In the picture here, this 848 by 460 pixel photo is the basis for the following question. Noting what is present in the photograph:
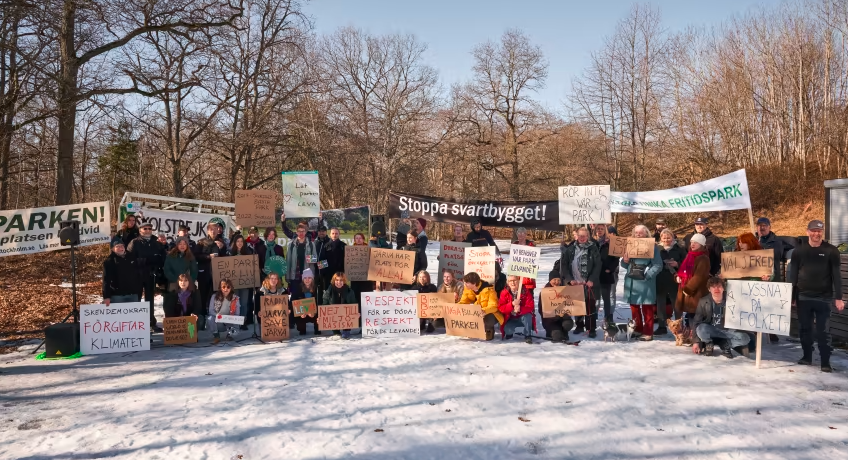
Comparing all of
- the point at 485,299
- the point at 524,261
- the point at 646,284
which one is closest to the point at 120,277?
the point at 485,299

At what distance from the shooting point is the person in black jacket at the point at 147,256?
335 inches

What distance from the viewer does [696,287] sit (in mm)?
7535

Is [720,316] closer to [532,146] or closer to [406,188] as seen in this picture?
[406,188]

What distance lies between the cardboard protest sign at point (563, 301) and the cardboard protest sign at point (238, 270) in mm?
4713

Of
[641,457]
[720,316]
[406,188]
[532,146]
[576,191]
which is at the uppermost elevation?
[532,146]

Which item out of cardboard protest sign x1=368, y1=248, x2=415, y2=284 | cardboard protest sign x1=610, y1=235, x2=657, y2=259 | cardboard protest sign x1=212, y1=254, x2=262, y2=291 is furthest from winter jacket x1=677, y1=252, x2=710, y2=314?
cardboard protest sign x1=212, y1=254, x2=262, y2=291

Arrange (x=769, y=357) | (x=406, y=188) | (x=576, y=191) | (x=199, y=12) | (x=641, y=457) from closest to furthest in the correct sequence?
(x=641, y=457), (x=769, y=357), (x=576, y=191), (x=199, y=12), (x=406, y=188)

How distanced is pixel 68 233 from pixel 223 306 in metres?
2.47

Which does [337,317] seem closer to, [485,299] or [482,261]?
[485,299]

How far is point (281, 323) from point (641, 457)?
18.7 ft

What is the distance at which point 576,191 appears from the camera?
32.6ft

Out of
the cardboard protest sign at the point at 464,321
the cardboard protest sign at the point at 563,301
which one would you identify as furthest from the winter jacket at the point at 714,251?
the cardboard protest sign at the point at 464,321

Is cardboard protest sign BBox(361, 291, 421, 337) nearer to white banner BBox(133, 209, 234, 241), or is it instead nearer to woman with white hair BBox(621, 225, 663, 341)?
woman with white hair BBox(621, 225, 663, 341)

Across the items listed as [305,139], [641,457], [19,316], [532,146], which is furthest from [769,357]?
[532,146]
